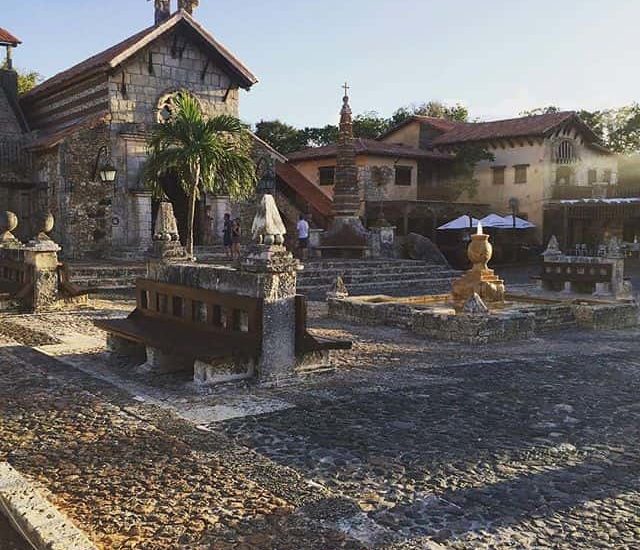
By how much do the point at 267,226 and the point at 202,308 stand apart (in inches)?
55.5

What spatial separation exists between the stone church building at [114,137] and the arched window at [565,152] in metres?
15.5

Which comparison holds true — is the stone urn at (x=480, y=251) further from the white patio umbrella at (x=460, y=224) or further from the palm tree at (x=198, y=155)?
the white patio umbrella at (x=460, y=224)

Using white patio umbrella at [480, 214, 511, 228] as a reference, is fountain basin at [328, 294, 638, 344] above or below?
below

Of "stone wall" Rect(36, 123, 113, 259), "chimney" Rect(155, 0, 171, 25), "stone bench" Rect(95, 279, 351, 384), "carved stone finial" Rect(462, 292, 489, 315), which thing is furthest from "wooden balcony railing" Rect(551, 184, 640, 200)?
"stone bench" Rect(95, 279, 351, 384)

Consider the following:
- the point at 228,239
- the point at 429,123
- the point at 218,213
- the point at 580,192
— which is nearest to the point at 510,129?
the point at 580,192

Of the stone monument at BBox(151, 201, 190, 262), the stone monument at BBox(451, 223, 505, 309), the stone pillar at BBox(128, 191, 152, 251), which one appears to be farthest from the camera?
the stone pillar at BBox(128, 191, 152, 251)

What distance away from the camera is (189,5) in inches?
973

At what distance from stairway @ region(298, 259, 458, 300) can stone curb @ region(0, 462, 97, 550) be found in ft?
42.2

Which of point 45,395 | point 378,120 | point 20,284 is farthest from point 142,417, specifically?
point 378,120

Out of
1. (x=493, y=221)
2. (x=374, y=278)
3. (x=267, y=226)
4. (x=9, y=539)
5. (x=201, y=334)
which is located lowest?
(x=9, y=539)

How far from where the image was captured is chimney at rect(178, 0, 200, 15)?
80.7ft

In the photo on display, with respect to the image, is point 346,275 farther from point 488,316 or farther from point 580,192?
point 580,192

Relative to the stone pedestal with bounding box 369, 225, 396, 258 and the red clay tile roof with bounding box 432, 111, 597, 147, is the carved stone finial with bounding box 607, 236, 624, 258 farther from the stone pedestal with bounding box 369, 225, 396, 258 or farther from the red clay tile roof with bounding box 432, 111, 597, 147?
the red clay tile roof with bounding box 432, 111, 597, 147

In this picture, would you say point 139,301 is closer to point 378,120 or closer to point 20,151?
point 20,151
